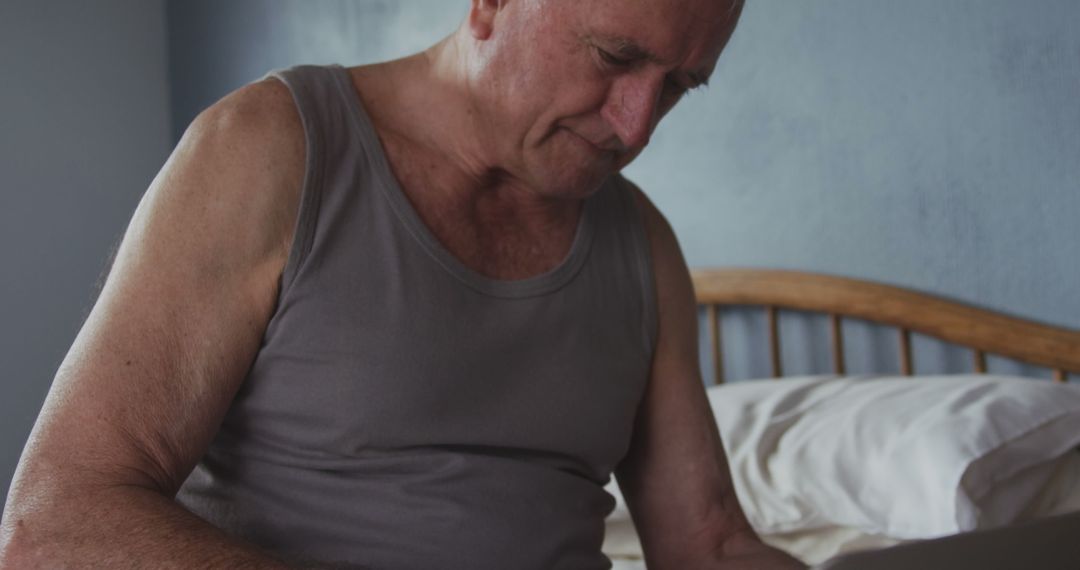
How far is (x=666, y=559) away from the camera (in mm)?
1190

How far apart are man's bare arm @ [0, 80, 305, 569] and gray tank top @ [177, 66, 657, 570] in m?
0.04

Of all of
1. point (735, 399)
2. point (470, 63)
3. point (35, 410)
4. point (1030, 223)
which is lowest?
point (35, 410)

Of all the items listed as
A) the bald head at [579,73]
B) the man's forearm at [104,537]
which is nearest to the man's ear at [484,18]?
the bald head at [579,73]

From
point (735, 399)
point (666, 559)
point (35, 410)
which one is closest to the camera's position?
point (666, 559)

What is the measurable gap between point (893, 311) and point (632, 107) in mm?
1025

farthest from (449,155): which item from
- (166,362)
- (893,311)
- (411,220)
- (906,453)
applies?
(893,311)

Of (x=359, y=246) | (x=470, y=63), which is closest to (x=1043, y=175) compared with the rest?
(x=470, y=63)

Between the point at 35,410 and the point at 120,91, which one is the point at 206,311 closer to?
the point at 35,410

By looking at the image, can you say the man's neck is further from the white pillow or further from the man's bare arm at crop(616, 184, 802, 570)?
the white pillow

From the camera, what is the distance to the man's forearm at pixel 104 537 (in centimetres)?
79

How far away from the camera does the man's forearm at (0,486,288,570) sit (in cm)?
79

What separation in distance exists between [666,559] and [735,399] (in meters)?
0.68

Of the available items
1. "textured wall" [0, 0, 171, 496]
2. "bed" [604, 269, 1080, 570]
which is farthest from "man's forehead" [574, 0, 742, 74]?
"textured wall" [0, 0, 171, 496]

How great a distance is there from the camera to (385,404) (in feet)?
3.12
